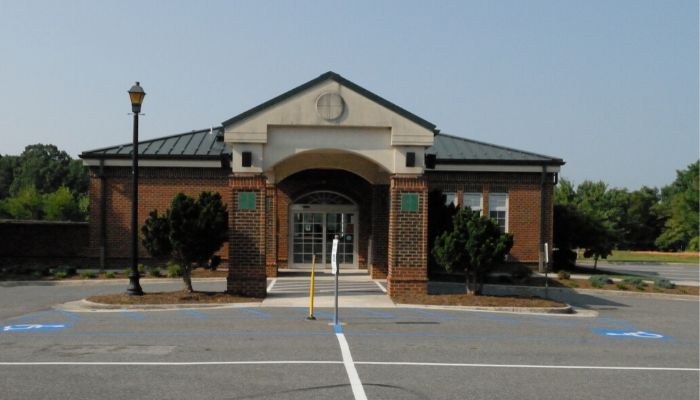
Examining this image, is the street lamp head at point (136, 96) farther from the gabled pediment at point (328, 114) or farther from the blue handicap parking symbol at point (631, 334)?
the blue handicap parking symbol at point (631, 334)

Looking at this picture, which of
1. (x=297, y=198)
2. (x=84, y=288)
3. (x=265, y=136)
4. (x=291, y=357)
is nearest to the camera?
(x=291, y=357)

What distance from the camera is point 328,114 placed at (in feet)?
59.5

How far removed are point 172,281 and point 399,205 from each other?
894 centimetres

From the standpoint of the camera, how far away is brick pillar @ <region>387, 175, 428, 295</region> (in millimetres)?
18312

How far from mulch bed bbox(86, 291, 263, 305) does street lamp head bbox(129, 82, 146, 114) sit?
4599 millimetres

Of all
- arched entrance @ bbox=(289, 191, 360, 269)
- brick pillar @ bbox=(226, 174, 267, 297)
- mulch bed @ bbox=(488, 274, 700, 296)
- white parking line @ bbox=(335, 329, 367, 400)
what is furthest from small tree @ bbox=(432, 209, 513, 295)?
arched entrance @ bbox=(289, 191, 360, 269)

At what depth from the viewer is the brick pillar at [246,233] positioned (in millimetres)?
18078

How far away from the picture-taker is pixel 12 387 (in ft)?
26.7

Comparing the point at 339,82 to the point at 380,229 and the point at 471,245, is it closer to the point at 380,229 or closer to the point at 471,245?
the point at 471,245

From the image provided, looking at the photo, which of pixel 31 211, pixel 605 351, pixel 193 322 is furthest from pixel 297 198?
pixel 31 211

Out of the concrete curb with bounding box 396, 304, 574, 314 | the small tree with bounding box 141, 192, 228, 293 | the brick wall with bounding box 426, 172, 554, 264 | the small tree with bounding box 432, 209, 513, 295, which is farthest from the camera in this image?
the brick wall with bounding box 426, 172, 554, 264

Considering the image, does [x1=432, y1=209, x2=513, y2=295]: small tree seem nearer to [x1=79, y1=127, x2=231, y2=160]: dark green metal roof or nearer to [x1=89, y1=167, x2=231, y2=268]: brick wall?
[x1=79, y1=127, x2=231, y2=160]: dark green metal roof

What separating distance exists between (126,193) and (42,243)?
4251 millimetres

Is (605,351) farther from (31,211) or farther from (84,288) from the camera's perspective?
(31,211)
